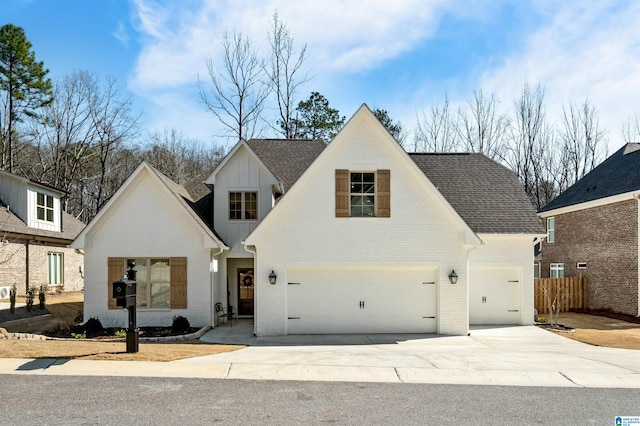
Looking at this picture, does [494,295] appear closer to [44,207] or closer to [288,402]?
[288,402]

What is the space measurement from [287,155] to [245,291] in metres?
6.53

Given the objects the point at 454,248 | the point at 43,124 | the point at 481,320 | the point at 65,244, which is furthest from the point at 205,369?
the point at 43,124

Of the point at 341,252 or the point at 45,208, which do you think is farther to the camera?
the point at 45,208

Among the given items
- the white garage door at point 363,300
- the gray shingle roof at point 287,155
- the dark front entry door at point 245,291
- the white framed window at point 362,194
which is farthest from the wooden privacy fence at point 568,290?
the dark front entry door at point 245,291

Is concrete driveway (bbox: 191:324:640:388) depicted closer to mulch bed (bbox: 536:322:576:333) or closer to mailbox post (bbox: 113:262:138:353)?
mailbox post (bbox: 113:262:138:353)

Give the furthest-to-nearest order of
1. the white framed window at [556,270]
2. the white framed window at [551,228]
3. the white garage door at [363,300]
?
the white framed window at [551,228]
the white framed window at [556,270]
the white garage door at [363,300]

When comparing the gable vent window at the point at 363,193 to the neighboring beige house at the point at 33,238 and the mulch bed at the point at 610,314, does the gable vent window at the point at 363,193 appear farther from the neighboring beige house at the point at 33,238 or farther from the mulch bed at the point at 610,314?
the neighboring beige house at the point at 33,238

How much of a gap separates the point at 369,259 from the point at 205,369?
6753 mm

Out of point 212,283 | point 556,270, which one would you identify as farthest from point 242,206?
point 556,270

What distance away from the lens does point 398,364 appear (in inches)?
401

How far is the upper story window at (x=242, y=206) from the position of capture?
18.0 m

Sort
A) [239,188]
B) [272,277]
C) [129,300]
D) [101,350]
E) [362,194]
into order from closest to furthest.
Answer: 1. [129,300]
2. [101,350]
3. [272,277]
4. [362,194]
5. [239,188]

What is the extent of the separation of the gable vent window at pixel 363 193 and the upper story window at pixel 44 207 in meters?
17.4

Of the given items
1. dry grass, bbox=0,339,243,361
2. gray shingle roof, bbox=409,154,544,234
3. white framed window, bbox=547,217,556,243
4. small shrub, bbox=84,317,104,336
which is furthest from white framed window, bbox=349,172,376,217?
white framed window, bbox=547,217,556,243
